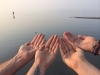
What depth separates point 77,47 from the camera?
4695 mm

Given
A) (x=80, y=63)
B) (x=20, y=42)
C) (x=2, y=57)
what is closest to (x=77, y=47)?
(x=80, y=63)

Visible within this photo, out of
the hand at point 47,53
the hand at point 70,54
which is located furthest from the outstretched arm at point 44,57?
the hand at point 70,54

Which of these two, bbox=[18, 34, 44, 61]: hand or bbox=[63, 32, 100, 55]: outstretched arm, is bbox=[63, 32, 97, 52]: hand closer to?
bbox=[63, 32, 100, 55]: outstretched arm

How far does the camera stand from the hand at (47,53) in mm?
4196

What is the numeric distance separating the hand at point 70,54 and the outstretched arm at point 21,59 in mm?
621

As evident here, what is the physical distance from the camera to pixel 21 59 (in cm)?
456

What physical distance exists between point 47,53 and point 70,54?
0.57m

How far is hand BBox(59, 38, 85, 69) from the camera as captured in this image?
4.20 m

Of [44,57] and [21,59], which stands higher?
[44,57]

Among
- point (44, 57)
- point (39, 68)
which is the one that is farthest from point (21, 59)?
point (39, 68)

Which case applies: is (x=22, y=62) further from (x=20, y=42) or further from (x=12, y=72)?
(x=20, y=42)

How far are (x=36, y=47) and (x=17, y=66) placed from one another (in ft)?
2.43

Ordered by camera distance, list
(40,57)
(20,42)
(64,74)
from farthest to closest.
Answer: (20,42)
(64,74)
(40,57)

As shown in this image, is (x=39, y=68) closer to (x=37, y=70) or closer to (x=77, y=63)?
(x=37, y=70)
